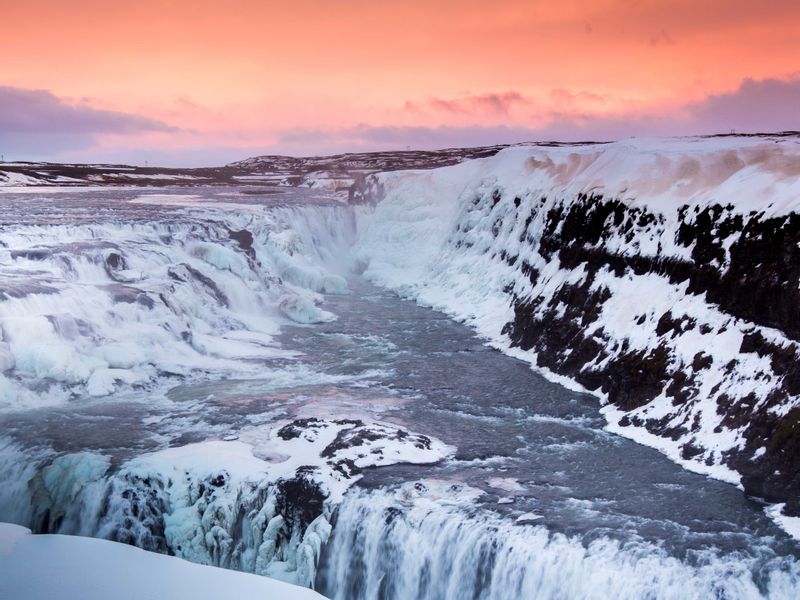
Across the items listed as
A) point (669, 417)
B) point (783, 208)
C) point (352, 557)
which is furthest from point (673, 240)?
point (352, 557)

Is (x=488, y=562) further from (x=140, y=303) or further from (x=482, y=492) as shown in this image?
(x=140, y=303)

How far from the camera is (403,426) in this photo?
15320mm

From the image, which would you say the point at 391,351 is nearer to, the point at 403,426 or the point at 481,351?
the point at 481,351

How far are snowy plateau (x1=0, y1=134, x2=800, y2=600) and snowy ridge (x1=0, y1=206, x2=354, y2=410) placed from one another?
0.09 meters

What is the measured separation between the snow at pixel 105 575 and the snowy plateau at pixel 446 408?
0.06 metres

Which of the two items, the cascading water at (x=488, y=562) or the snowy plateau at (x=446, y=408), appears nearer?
the cascading water at (x=488, y=562)

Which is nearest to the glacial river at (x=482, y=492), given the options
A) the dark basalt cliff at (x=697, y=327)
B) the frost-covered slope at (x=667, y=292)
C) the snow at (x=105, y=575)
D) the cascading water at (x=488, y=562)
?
the cascading water at (x=488, y=562)

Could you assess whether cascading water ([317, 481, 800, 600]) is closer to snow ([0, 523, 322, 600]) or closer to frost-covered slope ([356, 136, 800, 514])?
snow ([0, 523, 322, 600])

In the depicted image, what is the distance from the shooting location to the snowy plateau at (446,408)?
1111 centimetres

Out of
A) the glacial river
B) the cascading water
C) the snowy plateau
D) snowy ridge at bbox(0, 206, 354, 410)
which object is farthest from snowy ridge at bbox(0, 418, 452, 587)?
snowy ridge at bbox(0, 206, 354, 410)

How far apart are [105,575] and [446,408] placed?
7796mm

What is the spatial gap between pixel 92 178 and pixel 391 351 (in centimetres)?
5307

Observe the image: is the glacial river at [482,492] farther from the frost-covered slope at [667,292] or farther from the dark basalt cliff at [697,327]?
the frost-covered slope at [667,292]

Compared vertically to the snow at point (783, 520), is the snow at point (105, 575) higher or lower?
lower
